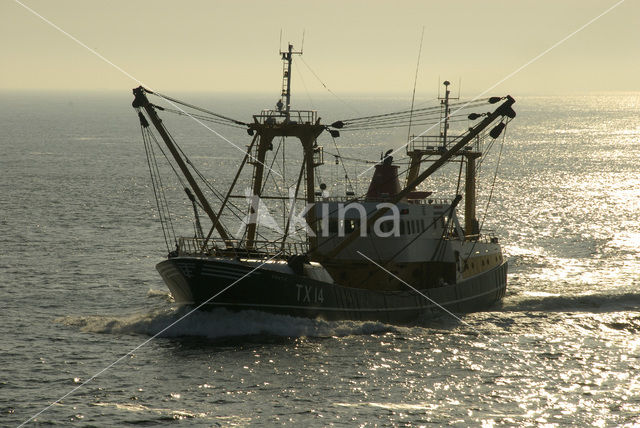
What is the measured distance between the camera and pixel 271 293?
1581 inches

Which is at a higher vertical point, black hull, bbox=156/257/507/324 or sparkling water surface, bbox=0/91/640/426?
black hull, bbox=156/257/507/324

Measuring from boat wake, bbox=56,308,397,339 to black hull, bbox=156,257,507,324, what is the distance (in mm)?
409

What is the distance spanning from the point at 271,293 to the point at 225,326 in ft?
8.55

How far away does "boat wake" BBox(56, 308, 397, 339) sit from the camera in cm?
3981

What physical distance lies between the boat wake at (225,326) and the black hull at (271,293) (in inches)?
16.1

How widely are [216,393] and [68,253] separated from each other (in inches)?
1309

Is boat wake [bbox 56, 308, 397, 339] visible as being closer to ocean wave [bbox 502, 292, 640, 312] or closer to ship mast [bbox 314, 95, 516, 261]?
ship mast [bbox 314, 95, 516, 261]

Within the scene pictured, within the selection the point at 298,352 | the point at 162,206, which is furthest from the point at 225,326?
the point at 162,206

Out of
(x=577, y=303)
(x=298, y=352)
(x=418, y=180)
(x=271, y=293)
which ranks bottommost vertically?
(x=298, y=352)

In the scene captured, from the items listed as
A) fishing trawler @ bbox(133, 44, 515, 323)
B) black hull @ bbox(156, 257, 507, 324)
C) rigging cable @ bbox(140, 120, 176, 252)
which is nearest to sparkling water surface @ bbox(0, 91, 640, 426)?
black hull @ bbox(156, 257, 507, 324)

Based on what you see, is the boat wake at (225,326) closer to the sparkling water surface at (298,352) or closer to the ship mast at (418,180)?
the sparkling water surface at (298,352)

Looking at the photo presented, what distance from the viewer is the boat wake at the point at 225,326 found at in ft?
131

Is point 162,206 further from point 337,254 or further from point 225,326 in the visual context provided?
point 225,326

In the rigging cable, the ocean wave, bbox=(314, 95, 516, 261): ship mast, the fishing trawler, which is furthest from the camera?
the ocean wave
